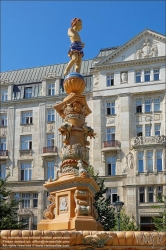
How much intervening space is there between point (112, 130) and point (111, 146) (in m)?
2.34

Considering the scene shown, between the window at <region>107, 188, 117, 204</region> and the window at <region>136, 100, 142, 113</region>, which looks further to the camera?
the window at <region>136, 100, 142, 113</region>

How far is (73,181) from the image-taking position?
1470cm

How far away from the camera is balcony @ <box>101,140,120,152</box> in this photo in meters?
49.3

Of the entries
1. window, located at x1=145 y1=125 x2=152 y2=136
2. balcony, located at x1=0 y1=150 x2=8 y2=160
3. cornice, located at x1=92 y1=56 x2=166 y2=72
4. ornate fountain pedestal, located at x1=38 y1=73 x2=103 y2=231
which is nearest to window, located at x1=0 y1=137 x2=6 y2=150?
balcony, located at x1=0 y1=150 x2=8 y2=160

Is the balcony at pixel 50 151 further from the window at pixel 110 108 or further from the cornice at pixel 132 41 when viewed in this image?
the cornice at pixel 132 41

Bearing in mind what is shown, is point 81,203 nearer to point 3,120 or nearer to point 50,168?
point 50,168

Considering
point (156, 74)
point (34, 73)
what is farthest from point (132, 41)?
point (34, 73)

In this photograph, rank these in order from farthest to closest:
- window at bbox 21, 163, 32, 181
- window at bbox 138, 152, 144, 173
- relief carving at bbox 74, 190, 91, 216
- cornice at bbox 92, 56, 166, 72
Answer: window at bbox 21, 163, 32, 181 → cornice at bbox 92, 56, 166, 72 → window at bbox 138, 152, 144, 173 → relief carving at bbox 74, 190, 91, 216

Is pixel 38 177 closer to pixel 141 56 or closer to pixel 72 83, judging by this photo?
pixel 141 56

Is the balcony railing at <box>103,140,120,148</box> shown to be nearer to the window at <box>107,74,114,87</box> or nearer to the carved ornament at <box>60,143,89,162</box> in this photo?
the window at <box>107,74,114,87</box>

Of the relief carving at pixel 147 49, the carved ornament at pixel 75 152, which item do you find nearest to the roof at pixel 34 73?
the relief carving at pixel 147 49

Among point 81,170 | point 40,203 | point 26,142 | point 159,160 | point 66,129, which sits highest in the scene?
point 26,142

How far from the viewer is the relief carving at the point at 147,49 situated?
51062mm

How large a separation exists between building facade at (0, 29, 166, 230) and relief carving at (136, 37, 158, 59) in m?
0.12
